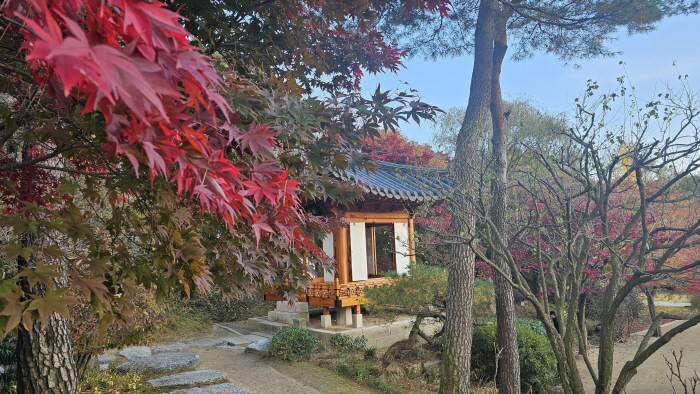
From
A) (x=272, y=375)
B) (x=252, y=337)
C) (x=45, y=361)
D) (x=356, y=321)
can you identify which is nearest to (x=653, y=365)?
(x=356, y=321)

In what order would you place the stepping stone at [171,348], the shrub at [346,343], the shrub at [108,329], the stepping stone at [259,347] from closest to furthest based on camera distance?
the shrub at [108,329]
the stepping stone at [259,347]
the shrub at [346,343]
the stepping stone at [171,348]

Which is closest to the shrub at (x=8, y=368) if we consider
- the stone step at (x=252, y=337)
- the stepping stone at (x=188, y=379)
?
the stepping stone at (x=188, y=379)

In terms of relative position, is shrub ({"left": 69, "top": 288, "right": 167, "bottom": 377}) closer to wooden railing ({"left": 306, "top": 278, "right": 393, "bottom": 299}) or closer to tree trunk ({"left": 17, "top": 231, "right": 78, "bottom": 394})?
tree trunk ({"left": 17, "top": 231, "right": 78, "bottom": 394})

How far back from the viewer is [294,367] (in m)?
6.50

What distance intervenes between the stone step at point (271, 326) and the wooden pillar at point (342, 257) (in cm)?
160

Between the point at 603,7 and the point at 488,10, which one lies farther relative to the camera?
the point at 603,7

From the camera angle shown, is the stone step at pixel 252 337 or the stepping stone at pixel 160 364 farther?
the stone step at pixel 252 337

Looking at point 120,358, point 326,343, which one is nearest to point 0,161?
point 120,358

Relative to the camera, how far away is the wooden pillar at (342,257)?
8586mm

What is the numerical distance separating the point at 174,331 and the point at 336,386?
216 inches

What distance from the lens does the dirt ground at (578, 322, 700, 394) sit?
22.1 ft

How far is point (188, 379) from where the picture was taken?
5422mm

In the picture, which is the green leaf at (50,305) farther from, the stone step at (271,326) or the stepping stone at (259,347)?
the stone step at (271,326)

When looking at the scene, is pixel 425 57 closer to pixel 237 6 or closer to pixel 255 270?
pixel 237 6
